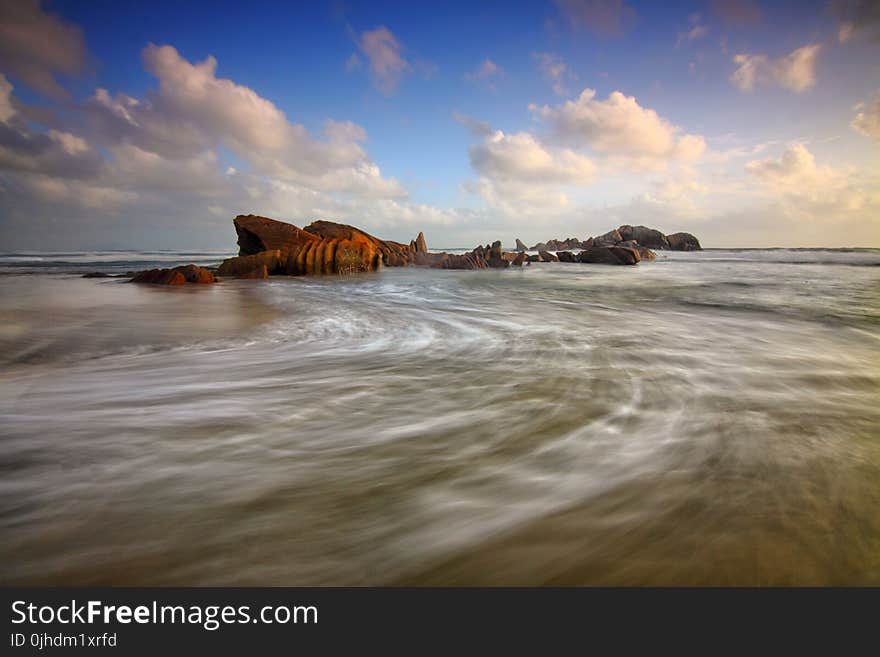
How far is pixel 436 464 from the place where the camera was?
4.79 ft

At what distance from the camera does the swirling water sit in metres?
0.93

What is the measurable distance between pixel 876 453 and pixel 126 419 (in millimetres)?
3379

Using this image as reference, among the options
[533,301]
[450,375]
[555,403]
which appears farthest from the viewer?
[533,301]

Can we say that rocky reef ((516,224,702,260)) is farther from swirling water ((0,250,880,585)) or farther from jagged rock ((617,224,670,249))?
swirling water ((0,250,880,585))

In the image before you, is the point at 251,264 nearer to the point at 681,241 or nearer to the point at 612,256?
the point at 612,256

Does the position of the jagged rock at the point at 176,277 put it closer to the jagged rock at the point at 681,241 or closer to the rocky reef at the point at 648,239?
the rocky reef at the point at 648,239

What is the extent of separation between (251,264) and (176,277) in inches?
165

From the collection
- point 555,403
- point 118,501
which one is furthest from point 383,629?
point 555,403

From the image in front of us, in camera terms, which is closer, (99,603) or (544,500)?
(99,603)

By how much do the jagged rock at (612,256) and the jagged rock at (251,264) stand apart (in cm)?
2201

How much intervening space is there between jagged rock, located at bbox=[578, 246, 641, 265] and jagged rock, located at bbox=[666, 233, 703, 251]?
40.0 meters

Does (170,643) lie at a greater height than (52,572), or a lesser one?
lesser

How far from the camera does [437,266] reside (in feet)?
76.6

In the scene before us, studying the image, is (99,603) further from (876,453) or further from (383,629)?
(876,453)
